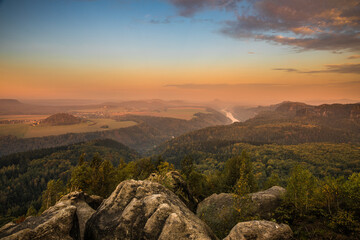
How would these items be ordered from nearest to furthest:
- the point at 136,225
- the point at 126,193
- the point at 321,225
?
the point at 136,225 → the point at 126,193 → the point at 321,225

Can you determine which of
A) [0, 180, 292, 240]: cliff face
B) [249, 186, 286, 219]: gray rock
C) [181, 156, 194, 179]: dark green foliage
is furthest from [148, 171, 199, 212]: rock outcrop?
[181, 156, 194, 179]: dark green foliage

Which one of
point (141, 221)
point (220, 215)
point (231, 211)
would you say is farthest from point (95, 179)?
point (141, 221)

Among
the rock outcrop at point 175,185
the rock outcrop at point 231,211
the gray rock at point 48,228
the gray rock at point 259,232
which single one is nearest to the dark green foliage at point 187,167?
the rock outcrop at point 175,185

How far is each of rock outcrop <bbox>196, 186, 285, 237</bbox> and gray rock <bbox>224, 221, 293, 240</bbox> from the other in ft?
18.0

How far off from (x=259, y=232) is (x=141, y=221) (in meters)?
11.9

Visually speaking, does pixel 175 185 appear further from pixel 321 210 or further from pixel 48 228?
pixel 321 210

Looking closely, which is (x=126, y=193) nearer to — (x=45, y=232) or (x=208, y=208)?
(x=45, y=232)

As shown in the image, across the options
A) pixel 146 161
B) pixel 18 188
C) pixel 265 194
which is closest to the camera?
pixel 265 194

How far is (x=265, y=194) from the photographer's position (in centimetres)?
3020

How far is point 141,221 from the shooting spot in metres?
15.6

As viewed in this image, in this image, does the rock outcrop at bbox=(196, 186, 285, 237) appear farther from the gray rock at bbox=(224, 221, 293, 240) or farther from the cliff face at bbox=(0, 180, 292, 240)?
the cliff face at bbox=(0, 180, 292, 240)

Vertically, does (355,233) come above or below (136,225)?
below

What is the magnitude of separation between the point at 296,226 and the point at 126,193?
23142 mm

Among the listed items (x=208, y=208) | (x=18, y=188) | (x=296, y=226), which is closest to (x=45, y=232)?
(x=208, y=208)
